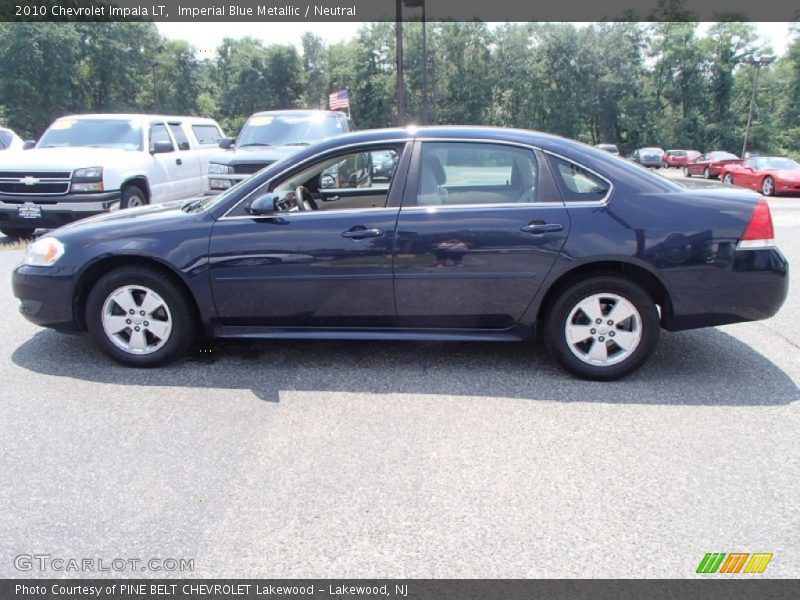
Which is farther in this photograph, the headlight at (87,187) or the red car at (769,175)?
the red car at (769,175)

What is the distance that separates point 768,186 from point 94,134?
18988mm

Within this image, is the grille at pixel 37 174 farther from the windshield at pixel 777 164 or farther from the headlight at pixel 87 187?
the windshield at pixel 777 164

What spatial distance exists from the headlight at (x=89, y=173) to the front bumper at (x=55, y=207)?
9.8 inches

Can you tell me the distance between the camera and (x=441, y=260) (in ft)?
13.5

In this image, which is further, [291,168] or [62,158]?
[62,158]

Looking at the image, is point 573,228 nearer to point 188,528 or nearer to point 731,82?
point 188,528

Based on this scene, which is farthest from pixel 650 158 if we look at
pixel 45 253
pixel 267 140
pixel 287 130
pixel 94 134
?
pixel 45 253

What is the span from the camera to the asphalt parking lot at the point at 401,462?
251 cm

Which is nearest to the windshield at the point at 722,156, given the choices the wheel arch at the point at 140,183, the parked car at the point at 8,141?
the wheel arch at the point at 140,183

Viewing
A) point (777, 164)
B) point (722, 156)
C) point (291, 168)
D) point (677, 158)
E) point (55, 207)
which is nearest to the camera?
point (291, 168)

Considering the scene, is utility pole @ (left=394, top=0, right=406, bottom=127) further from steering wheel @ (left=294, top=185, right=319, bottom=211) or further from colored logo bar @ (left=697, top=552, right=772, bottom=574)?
colored logo bar @ (left=697, top=552, right=772, bottom=574)

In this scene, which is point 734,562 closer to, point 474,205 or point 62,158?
point 474,205

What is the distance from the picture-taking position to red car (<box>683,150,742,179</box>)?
2953 cm

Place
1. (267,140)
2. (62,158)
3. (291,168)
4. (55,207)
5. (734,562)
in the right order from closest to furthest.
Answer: (734,562), (291,168), (55,207), (62,158), (267,140)
